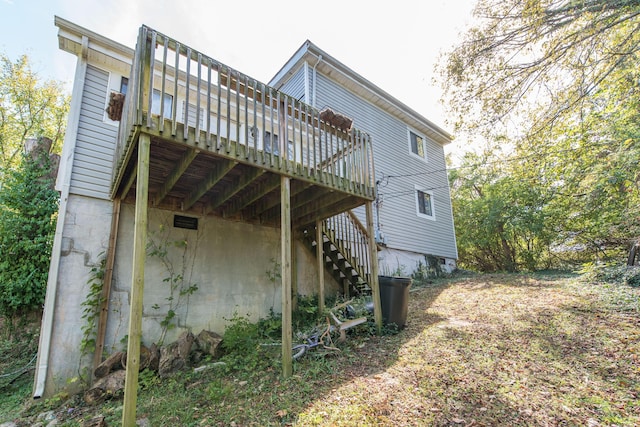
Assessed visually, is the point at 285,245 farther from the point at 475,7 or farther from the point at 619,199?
the point at 619,199

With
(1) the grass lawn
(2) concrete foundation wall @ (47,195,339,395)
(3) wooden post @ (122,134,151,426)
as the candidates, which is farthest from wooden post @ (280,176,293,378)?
(2) concrete foundation wall @ (47,195,339,395)

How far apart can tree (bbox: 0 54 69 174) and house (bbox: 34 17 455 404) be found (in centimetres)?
1142

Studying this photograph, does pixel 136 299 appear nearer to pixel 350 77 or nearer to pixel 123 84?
pixel 123 84

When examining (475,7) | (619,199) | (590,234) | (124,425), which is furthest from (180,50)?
(590,234)

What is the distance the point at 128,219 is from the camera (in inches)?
204

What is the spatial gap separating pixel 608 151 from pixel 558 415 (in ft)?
27.5

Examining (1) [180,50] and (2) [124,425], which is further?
(1) [180,50]

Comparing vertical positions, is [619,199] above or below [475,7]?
below

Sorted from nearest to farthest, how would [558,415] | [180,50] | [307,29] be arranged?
[558,415] < [180,50] < [307,29]

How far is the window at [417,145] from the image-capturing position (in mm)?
12234

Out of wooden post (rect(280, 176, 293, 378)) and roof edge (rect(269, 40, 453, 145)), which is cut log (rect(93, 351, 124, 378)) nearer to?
wooden post (rect(280, 176, 293, 378))

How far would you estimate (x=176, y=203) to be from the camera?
5.65 metres

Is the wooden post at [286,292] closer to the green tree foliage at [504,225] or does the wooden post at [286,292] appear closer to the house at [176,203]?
the house at [176,203]

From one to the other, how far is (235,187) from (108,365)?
3197 mm
